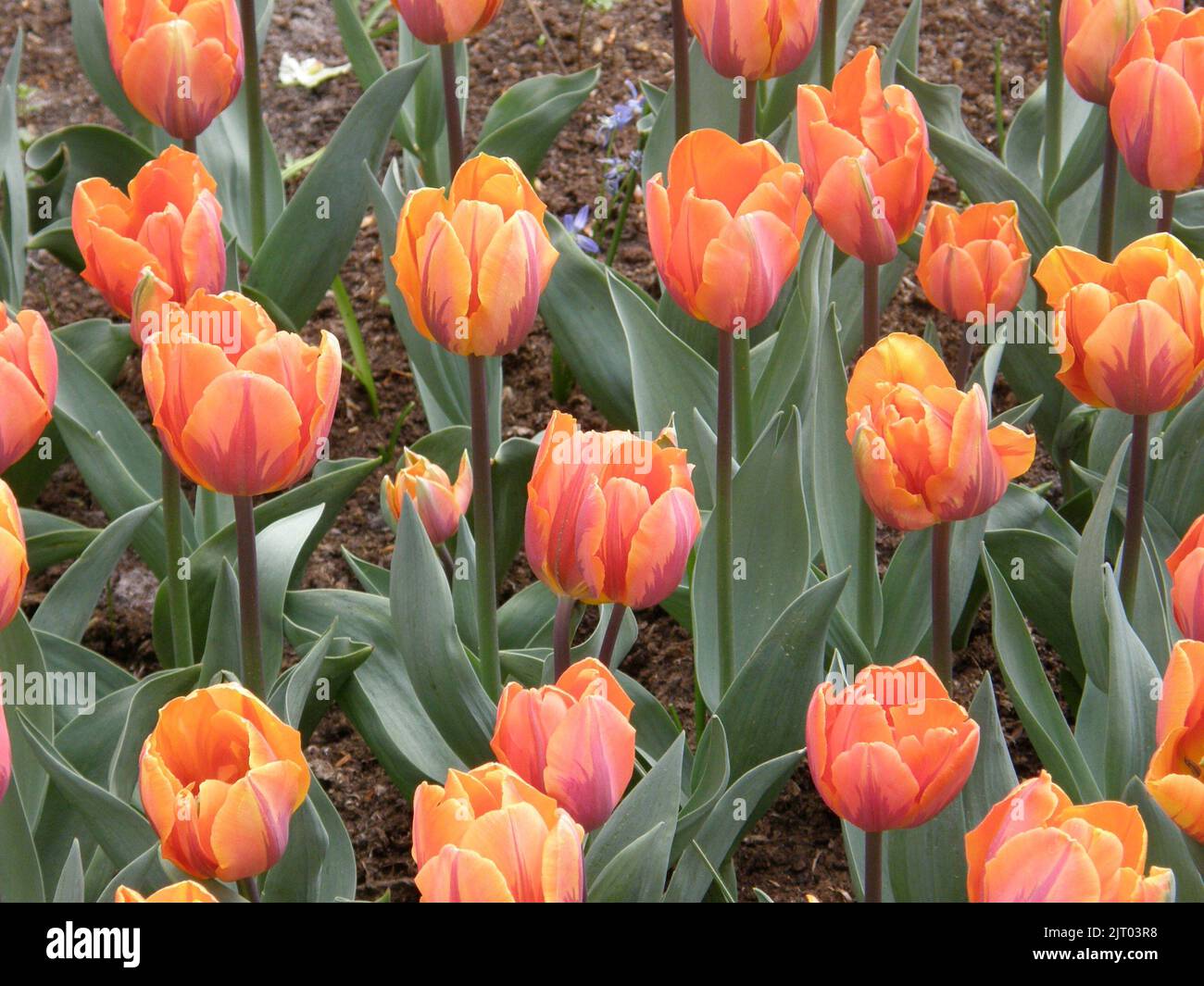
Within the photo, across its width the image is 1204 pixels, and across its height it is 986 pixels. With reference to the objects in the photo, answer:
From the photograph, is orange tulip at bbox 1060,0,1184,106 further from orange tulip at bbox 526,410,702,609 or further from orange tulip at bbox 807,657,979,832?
orange tulip at bbox 807,657,979,832

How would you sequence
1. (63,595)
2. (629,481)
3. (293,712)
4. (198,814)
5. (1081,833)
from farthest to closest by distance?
(63,595) < (293,712) < (629,481) < (198,814) < (1081,833)

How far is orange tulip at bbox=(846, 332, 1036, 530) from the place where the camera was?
4.28 feet

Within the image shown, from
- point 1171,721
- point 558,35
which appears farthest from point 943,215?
point 558,35

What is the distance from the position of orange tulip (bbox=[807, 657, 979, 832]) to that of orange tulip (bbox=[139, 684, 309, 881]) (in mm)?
A: 404

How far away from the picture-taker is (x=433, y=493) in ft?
5.63

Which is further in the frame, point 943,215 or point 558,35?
point 558,35

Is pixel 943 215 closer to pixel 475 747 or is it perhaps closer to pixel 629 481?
pixel 629 481

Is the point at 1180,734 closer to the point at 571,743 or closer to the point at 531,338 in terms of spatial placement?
the point at 571,743

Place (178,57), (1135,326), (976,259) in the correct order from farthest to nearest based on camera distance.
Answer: (178,57)
(976,259)
(1135,326)

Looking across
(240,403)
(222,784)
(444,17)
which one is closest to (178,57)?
(444,17)

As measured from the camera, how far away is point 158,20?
196 cm

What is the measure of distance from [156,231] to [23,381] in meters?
0.26

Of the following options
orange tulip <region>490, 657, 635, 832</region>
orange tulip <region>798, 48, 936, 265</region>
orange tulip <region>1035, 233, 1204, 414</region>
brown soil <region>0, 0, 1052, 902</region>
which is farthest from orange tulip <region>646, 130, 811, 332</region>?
brown soil <region>0, 0, 1052, 902</region>

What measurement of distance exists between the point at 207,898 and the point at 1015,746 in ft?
4.28
